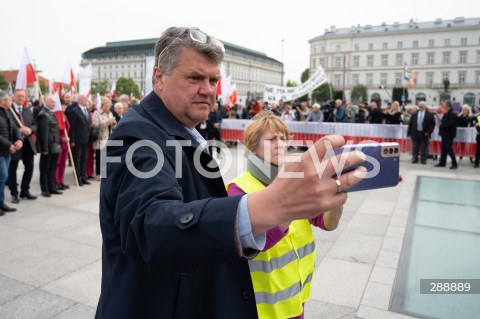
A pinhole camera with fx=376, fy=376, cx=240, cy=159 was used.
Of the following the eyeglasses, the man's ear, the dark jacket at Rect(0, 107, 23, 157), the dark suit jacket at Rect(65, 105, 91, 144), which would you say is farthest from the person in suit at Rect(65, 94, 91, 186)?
the eyeglasses

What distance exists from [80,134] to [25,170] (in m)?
1.65

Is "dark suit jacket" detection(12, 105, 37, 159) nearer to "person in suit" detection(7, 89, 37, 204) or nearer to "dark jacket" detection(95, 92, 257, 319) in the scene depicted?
"person in suit" detection(7, 89, 37, 204)

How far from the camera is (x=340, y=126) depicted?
14219mm

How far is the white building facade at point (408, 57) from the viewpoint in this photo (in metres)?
83.5

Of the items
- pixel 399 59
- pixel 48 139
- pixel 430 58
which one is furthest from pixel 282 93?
pixel 399 59

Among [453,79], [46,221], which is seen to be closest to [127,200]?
[46,221]

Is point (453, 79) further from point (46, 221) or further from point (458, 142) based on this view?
point (46, 221)

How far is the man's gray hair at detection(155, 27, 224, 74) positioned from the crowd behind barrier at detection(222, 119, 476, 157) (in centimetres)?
1045

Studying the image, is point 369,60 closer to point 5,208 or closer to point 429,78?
point 429,78

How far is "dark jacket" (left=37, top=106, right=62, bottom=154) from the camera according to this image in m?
7.33

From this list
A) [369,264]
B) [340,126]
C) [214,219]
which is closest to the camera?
[214,219]

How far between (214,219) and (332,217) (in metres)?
1.12

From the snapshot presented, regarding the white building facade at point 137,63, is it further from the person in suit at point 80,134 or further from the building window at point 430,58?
the person in suit at point 80,134

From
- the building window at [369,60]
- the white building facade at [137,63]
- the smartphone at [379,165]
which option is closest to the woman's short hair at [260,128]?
the smartphone at [379,165]
